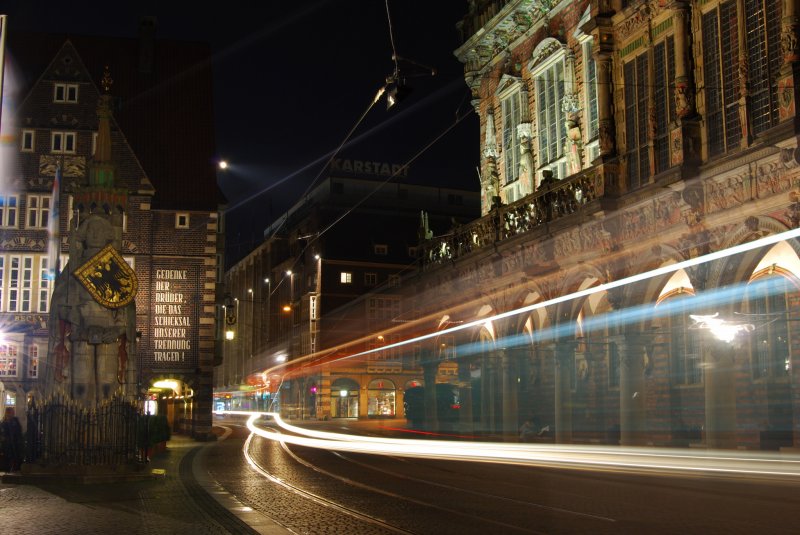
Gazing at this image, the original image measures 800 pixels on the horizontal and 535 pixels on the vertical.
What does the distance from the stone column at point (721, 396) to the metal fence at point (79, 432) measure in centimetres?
1322

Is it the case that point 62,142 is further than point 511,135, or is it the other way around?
point 62,142

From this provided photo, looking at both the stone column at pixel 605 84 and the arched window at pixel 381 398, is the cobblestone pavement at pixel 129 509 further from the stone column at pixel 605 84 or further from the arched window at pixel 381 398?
the arched window at pixel 381 398

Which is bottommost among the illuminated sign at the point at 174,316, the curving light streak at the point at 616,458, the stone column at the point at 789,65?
the curving light streak at the point at 616,458

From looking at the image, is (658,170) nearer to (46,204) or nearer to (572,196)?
(572,196)

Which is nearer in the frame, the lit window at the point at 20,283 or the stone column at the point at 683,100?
the stone column at the point at 683,100

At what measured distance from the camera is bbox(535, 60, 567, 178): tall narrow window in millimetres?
33719

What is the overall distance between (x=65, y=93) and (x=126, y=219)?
6656 millimetres

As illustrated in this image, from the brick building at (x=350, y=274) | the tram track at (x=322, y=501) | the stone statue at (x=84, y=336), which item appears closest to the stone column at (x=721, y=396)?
the tram track at (x=322, y=501)

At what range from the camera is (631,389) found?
90.0 ft

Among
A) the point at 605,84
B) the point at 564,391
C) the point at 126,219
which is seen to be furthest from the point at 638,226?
the point at 126,219

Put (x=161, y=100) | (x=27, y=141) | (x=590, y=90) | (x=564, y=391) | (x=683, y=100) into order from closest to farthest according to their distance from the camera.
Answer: (x=683, y=100), (x=590, y=90), (x=564, y=391), (x=27, y=141), (x=161, y=100)

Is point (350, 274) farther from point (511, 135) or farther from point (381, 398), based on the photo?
point (511, 135)

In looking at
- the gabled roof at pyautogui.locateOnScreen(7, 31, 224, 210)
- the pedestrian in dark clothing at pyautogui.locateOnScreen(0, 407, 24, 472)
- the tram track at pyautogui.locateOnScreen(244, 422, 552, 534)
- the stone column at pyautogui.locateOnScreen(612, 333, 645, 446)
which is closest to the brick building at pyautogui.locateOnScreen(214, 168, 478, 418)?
the gabled roof at pyautogui.locateOnScreen(7, 31, 224, 210)

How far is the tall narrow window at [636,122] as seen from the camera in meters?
26.8
